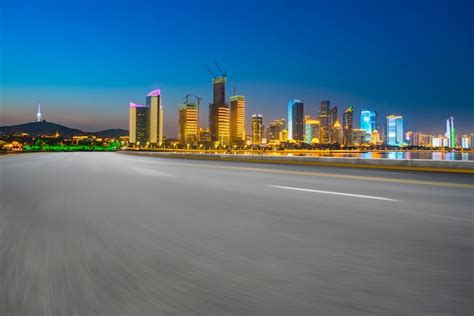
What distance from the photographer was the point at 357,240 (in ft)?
12.5

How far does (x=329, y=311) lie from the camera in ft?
7.24

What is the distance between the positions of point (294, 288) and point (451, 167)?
16.7 metres

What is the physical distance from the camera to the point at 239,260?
10.4 ft

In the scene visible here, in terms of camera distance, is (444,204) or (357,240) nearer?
(357,240)

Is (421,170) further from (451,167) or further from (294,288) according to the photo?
(294,288)

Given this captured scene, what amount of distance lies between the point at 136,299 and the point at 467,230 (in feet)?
13.2

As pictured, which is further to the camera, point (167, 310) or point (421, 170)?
point (421, 170)

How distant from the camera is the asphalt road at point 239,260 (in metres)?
2.33

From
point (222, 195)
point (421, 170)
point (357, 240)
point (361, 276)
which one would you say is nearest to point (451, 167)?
point (421, 170)

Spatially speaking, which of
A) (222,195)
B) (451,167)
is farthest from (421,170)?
(222,195)

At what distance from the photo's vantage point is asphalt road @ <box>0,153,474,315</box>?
2332 millimetres

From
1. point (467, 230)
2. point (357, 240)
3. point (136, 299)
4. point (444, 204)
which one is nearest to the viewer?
point (136, 299)

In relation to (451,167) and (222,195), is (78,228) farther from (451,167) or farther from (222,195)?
(451,167)

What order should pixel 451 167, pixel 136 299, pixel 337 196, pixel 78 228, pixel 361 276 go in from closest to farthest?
pixel 136 299
pixel 361 276
pixel 78 228
pixel 337 196
pixel 451 167
